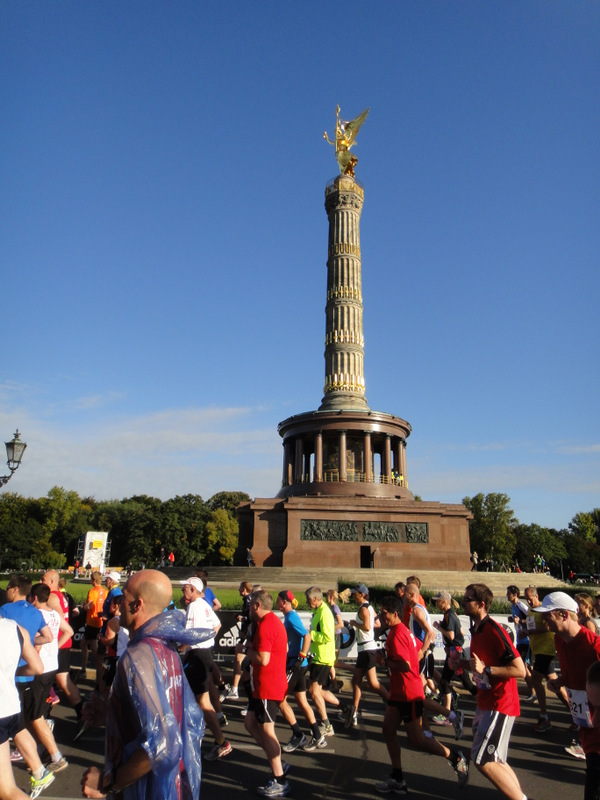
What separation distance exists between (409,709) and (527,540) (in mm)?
71240

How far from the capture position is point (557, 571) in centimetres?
7681

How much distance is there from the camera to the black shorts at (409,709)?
18.4 feet

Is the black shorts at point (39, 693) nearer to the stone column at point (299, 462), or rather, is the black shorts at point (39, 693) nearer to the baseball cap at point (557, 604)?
the baseball cap at point (557, 604)

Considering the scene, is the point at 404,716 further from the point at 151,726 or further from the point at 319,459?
the point at 319,459

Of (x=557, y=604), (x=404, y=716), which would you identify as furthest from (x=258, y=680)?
(x=557, y=604)

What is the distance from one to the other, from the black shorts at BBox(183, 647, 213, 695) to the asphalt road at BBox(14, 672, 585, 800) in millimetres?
771

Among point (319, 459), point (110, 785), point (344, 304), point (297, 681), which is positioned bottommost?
point (297, 681)

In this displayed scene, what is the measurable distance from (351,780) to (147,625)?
14.3 ft

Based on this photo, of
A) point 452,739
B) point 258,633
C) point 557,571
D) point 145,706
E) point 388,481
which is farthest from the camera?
point 557,571

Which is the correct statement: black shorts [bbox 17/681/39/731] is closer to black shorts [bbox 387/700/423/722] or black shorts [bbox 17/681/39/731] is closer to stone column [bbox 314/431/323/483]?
black shorts [bbox 387/700/423/722]

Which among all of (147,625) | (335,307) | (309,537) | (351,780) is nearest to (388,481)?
(309,537)

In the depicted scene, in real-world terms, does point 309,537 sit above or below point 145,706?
above

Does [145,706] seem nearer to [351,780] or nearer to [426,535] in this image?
[351,780]

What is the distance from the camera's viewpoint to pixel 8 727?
173 inches
